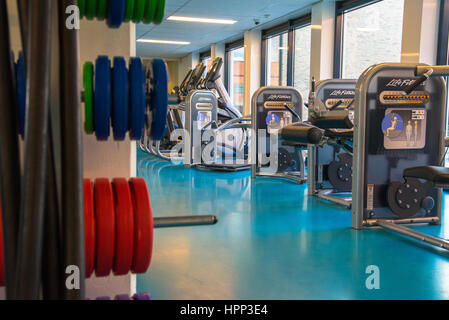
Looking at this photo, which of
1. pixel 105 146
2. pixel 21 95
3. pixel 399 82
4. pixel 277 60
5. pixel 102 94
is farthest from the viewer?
pixel 277 60

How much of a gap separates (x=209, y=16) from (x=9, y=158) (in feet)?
29.3

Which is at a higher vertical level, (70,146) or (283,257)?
(70,146)

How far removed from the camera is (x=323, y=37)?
8102 mm

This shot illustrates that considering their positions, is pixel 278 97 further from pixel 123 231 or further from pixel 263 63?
pixel 263 63

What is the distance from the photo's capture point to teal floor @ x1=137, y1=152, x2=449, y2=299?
2.16 metres

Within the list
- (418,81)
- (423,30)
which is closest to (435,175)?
(418,81)

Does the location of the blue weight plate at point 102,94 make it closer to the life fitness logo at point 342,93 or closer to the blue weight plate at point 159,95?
the blue weight plate at point 159,95

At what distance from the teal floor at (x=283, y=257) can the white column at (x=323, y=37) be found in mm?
4448

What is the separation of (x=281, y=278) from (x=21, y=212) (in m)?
1.69

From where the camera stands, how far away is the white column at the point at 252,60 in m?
11.0

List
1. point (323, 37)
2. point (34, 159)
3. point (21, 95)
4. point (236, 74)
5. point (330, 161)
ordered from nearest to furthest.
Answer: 1. point (34, 159)
2. point (21, 95)
3. point (330, 161)
4. point (323, 37)
5. point (236, 74)

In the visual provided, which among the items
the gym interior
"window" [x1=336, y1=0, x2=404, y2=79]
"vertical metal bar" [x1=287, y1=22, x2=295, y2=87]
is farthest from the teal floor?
"vertical metal bar" [x1=287, y1=22, x2=295, y2=87]

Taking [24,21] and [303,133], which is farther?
[303,133]
